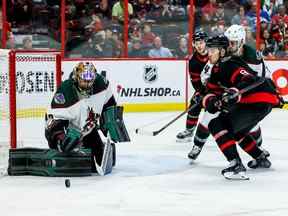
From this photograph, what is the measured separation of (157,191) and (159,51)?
Result: 5.38m

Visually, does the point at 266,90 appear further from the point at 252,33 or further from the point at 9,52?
the point at 252,33

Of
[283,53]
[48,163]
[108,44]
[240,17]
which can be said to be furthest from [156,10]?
[48,163]

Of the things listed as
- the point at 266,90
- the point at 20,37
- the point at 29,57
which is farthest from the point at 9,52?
the point at 20,37

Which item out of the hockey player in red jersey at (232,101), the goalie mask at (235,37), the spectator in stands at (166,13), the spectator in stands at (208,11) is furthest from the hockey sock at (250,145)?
the spectator in stands at (208,11)

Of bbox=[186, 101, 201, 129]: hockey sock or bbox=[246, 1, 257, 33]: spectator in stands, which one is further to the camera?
bbox=[246, 1, 257, 33]: spectator in stands

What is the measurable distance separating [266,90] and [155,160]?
1086 millimetres

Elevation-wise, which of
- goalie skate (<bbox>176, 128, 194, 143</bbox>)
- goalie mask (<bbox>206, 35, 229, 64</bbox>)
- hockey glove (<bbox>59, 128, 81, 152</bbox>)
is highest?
goalie mask (<bbox>206, 35, 229, 64</bbox>)

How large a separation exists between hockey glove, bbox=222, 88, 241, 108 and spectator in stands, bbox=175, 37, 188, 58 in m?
4.98

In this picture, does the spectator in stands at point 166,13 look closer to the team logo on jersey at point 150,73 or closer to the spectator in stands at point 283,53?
the team logo on jersey at point 150,73

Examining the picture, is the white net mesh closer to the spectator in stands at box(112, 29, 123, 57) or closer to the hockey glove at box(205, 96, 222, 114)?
the hockey glove at box(205, 96, 222, 114)

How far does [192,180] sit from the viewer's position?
5164 mm

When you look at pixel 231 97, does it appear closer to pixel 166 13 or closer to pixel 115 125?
pixel 115 125

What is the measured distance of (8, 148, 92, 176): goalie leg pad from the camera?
5.14 metres

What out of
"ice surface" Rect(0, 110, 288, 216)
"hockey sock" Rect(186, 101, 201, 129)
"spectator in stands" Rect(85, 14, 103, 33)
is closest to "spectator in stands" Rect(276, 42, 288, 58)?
"spectator in stands" Rect(85, 14, 103, 33)
